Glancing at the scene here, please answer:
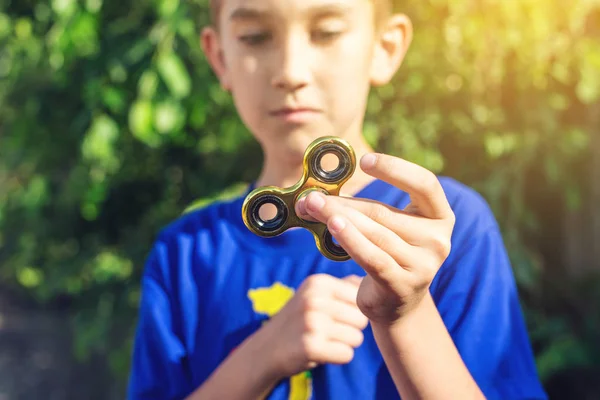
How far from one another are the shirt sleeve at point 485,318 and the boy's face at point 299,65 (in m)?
0.30

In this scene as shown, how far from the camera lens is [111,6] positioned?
2.72 metres

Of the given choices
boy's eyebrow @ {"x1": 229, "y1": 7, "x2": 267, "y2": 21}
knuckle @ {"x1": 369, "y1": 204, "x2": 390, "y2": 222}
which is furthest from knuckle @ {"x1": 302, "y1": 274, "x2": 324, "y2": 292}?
boy's eyebrow @ {"x1": 229, "y1": 7, "x2": 267, "y2": 21}

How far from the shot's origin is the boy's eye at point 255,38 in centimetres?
117

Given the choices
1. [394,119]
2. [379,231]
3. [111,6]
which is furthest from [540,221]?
[379,231]

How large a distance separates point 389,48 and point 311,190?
582 millimetres

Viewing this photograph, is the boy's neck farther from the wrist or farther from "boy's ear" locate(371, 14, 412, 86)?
the wrist

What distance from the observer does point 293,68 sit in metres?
1.12

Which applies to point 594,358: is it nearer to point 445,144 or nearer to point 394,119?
point 445,144

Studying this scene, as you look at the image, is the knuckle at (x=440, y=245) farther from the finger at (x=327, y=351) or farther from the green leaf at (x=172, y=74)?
the green leaf at (x=172, y=74)

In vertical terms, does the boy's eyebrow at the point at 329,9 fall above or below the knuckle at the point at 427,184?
above

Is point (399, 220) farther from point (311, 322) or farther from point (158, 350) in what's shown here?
point (158, 350)

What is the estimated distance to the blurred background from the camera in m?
2.32

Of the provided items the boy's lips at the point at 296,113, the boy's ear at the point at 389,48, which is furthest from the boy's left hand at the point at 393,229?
the boy's ear at the point at 389,48

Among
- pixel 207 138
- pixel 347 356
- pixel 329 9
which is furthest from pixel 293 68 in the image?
pixel 207 138
